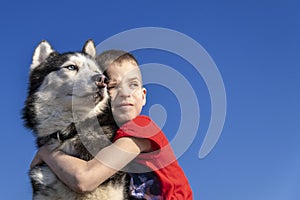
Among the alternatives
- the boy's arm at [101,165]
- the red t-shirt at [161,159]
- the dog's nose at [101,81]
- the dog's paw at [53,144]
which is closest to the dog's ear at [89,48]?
the dog's nose at [101,81]

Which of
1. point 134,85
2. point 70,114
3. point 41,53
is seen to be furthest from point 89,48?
point 134,85

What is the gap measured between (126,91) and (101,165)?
2.91 feet

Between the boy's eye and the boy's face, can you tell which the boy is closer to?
the boy's face

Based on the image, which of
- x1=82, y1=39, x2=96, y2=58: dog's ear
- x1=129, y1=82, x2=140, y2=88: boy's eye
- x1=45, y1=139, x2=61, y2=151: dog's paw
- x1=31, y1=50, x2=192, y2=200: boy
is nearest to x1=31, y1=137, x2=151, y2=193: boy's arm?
x1=31, y1=50, x2=192, y2=200: boy

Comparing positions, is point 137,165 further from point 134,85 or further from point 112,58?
point 112,58

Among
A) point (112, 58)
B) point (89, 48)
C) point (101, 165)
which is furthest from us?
point (89, 48)

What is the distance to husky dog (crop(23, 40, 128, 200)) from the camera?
3990 millimetres

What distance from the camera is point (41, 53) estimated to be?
5.34 m

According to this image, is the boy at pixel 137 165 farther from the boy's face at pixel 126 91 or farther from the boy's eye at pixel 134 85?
→ the boy's eye at pixel 134 85

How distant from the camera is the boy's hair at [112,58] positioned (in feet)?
14.3

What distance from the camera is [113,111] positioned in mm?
4418

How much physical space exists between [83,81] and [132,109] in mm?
818

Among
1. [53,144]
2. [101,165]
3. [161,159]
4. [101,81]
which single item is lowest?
[101,165]

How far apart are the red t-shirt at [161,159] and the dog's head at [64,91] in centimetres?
78
